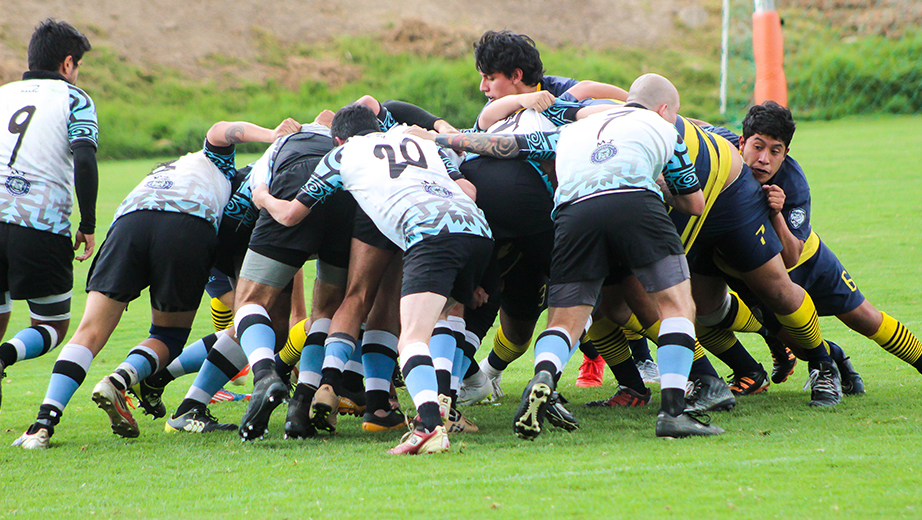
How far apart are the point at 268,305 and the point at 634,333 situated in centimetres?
237

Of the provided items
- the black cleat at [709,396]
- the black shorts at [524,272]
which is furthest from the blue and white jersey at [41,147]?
the black cleat at [709,396]

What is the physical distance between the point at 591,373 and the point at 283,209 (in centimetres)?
265

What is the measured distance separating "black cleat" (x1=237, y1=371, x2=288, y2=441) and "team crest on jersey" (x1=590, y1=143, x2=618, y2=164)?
1697 mm

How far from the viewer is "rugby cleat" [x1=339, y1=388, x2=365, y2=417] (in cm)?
478

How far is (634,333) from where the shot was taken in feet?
17.9

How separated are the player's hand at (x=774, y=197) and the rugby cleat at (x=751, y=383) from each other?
1066 mm

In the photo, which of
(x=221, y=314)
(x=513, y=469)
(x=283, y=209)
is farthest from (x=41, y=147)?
(x=513, y=469)

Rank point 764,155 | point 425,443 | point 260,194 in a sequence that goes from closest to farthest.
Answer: point 425,443 → point 260,194 → point 764,155

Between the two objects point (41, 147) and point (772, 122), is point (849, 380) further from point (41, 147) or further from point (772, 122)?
point (41, 147)

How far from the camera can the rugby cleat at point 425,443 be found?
3.49 m

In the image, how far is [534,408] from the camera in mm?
3592

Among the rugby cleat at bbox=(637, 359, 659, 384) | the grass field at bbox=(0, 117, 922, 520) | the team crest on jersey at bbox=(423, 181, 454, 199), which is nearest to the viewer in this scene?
the grass field at bbox=(0, 117, 922, 520)

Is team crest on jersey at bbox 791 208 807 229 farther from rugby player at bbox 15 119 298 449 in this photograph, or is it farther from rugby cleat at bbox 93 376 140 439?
rugby cleat at bbox 93 376 140 439

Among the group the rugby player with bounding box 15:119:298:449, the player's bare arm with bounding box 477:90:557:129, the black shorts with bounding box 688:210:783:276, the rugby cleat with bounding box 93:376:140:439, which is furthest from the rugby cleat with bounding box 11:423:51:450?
the black shorts with bounding box 688:210:783:276
